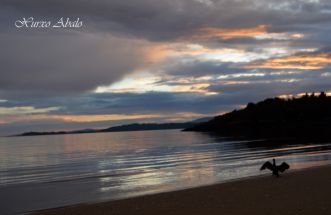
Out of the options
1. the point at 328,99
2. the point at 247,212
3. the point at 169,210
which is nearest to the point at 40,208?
the point at 169,210

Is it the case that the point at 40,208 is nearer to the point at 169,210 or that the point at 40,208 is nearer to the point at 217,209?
the point at 169,210

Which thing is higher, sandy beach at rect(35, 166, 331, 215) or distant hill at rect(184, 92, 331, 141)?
distant hill at rect(184, 92, 331, 141)

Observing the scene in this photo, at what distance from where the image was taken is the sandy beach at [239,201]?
12.1 m

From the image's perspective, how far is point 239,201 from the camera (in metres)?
13.7

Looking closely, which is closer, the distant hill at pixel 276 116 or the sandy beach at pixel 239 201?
the sandy beach at pixel 239 201

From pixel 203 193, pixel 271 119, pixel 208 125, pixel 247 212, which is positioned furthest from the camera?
pixel 208 125

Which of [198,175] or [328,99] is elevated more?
[328,99]

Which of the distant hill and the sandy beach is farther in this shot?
the distant hill

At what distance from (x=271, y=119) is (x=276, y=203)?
14341 centimetres

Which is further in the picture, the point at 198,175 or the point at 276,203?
the point at 198,175

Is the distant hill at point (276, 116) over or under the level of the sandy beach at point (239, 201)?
over

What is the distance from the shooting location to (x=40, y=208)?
1688 cm

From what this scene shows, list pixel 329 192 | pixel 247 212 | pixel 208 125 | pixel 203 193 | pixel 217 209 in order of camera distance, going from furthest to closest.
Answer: pixel 208 125 < pixel 203 193 < pixel 329 192 < pixel 217 209 < pixel 247 212

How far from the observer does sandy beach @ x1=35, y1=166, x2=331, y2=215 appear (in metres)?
12.1
